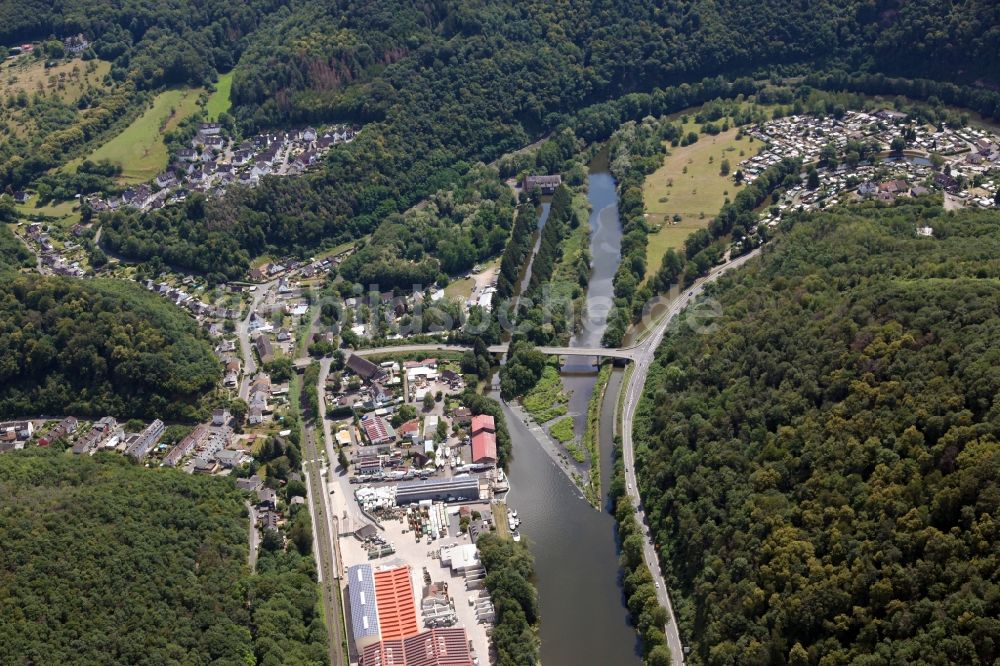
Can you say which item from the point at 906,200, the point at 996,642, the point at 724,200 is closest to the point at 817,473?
the point at 996,642

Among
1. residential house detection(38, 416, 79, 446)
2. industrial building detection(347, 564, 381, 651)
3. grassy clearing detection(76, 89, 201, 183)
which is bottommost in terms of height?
industrial building detection(347, 564, 381, 651)

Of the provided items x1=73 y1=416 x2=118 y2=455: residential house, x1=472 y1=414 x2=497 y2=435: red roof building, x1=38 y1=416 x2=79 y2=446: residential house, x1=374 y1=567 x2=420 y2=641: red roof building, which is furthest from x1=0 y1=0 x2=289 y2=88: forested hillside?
x1=374 y1=567 x2=420 y2=641: red roof building

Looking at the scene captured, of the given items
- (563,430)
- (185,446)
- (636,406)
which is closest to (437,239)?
(563,430)

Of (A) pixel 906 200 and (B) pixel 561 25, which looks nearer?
(A) pixel 906 200

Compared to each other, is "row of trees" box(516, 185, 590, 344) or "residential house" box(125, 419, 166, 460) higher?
"row of trees" box(516, 185, 590, 344)

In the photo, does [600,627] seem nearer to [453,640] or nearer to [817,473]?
[453,640]

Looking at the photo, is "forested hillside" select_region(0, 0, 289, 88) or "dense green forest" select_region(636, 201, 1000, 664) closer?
"dense green forest" select_region(636, 201, 1000, 664)

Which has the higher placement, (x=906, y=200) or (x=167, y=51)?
(x=167, y=51)

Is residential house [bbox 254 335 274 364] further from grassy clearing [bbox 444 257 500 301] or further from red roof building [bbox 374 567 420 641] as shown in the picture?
red roof building [bbox 374 567 420 641]
